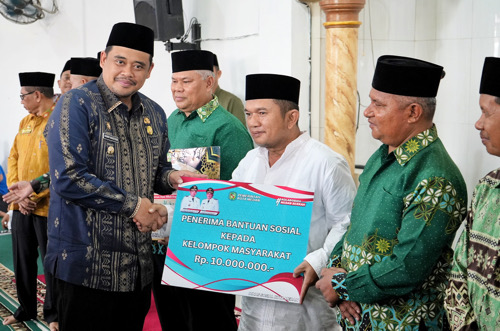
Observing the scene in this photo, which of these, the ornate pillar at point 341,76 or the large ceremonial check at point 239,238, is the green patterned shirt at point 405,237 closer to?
the large ceremonial check at point 239,238

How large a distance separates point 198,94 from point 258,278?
151 centimetres

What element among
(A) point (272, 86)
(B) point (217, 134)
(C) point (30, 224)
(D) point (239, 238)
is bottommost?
(C) point (30, 224)

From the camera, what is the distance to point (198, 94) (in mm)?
3447

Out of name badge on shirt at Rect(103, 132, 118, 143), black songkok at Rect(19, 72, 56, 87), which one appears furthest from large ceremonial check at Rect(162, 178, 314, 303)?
black songkok at Rect(19, 72, 56, 87)

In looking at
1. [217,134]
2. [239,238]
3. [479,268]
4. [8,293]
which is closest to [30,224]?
[8,293]

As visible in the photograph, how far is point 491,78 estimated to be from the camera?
1729 mm

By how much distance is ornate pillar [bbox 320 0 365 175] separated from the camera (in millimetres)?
4465

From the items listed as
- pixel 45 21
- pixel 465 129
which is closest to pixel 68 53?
pixel 45 21

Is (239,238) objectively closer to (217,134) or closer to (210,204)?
(210,204)

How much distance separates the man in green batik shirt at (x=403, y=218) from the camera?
71.9 inches

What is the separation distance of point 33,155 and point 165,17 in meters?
2.14

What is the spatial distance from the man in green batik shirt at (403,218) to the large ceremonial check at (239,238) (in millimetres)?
217

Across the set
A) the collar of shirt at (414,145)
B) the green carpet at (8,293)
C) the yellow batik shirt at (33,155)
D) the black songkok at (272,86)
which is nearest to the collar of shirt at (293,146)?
the black songkok at (272,86)

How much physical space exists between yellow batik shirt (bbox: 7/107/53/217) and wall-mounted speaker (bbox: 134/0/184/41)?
1.76 meters
